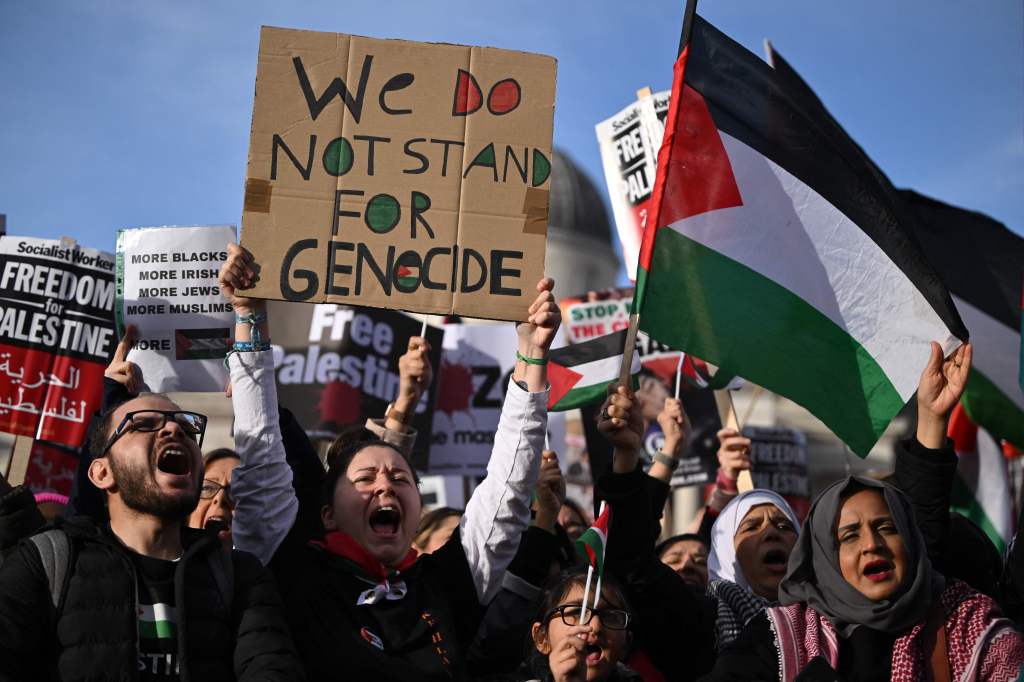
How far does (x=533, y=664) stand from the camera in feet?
12.5

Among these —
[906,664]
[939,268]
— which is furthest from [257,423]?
[939,268]

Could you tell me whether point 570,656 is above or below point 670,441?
below

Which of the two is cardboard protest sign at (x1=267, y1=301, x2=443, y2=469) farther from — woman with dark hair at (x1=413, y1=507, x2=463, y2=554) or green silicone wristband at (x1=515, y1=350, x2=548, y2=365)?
green silicone wristband at (x1=515, y1=350, x2=548, y2=365)

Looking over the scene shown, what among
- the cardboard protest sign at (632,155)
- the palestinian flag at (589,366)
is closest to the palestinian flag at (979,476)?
the cardboard protest sign at (632,155)

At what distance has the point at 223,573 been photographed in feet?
11.3

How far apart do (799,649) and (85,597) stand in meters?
1.96

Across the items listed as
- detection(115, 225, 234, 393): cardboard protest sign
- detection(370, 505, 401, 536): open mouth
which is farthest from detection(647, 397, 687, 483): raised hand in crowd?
detection(115, 225, 234, 393): cardboard protest sign

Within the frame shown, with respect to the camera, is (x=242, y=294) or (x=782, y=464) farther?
(x=782, y=464)

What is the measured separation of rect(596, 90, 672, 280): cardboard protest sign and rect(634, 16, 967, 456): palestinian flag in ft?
5.45

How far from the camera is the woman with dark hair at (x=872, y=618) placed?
3.53 metres

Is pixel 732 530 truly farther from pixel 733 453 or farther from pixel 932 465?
pixel 733 453

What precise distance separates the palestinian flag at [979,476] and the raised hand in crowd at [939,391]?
3.06 metres

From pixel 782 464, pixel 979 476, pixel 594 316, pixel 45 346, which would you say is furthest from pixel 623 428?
pixel 594 316

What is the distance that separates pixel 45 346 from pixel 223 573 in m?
2.91
